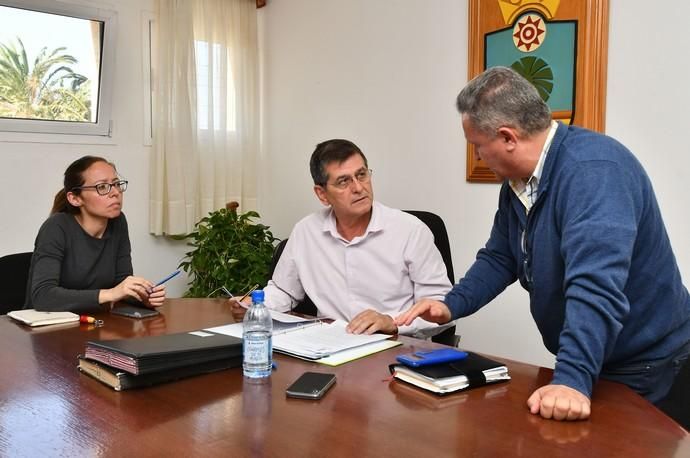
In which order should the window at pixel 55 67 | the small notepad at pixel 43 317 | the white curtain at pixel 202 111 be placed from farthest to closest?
1. the white curtain at pixel 202 111
2. the window at pixel 55 67
3. the small notepad at pixel 43 317

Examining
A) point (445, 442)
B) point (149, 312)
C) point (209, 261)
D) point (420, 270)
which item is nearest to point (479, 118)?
point (445, 442)

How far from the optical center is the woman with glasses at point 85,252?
7.54ft

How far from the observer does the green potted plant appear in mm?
3688

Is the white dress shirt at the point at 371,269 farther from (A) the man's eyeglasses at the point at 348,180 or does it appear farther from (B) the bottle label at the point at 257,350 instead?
(B) the bottle label at the point at 257,350

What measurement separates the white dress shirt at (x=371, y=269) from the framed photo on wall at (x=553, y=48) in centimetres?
88

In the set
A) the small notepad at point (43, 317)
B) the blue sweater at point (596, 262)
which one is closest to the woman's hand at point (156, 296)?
the small notepad at point (43, 317)

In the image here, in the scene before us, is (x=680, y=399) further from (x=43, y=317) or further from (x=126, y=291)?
(x=43, y=317)

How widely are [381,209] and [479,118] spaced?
949 millimetres

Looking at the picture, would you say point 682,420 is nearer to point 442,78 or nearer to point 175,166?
point 442,78

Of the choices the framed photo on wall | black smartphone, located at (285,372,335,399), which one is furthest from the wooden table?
the framed photo on wall

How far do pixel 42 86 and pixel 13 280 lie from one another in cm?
142

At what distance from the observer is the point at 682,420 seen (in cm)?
148

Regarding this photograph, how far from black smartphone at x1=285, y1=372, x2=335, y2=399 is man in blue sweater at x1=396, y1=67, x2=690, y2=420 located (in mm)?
432

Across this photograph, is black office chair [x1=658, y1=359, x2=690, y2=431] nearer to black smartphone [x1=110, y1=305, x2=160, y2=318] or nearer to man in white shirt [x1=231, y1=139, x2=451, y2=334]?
man in white shirt [x1=231, y1=139, x2=451, y2=334]
